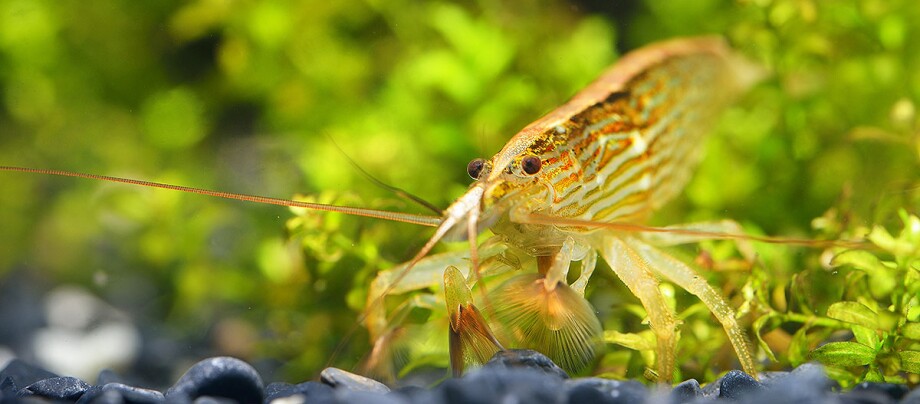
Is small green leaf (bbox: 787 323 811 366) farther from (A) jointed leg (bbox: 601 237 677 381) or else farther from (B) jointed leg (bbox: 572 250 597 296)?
(B) jointed leg (bbox: 572 250 597 296)

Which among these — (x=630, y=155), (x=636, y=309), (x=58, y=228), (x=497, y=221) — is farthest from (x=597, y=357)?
(x=58, y=228)

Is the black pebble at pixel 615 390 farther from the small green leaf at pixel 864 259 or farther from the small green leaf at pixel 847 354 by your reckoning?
the small green leaf at pixel 864 259

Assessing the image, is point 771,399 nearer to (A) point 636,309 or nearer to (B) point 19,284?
(A) point 636,309

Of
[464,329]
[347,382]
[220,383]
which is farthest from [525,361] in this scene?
[220,383]

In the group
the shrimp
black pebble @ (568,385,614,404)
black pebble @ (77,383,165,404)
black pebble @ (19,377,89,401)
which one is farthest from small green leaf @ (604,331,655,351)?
black pebble @ (19,377,89,401)

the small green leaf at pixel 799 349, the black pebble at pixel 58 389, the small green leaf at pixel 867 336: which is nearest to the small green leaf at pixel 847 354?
the small green leaf at pixel 867 336

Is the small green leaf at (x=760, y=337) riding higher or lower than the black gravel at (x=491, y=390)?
higher

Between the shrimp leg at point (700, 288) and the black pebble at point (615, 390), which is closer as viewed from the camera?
the black pebble at point (615, 390)

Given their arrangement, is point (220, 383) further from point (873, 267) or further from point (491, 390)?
point (873, 267)
